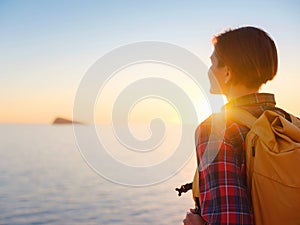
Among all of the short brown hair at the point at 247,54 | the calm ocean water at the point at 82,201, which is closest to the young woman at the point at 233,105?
the short brown hair at the point at 247,54

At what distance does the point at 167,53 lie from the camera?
2.77 meters

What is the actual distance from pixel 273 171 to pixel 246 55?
1.88ft

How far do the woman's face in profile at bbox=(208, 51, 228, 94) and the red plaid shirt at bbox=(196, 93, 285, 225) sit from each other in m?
0.25

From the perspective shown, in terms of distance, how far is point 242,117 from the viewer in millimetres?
1711

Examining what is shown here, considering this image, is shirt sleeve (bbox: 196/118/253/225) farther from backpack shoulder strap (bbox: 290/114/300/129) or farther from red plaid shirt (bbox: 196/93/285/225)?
backpack shoulder strap (bbox: 290/114/300/129)

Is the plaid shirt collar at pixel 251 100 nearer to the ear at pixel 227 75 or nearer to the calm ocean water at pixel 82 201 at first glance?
the ear at pixel 227 75

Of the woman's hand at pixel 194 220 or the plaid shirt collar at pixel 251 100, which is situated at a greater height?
the plaid shirt collar at pixel 251 100

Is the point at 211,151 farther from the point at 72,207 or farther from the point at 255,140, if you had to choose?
the point at 72,207

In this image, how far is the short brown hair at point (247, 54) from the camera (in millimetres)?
1802

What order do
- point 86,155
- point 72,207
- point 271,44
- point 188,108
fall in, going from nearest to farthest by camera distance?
point 271,44, point 86,155, point 188,108, point 72,207

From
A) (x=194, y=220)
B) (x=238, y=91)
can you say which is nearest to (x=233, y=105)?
(x=238, y=91)

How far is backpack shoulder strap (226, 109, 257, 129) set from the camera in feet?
5.51

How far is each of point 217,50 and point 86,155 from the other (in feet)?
3.66

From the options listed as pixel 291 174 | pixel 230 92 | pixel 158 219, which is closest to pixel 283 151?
pixel 291 174
